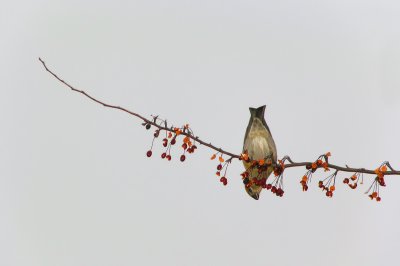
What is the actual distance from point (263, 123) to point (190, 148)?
2.75m

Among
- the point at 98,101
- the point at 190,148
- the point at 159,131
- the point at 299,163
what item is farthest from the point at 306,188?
the point at 98,101

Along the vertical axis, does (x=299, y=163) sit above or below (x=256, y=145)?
below

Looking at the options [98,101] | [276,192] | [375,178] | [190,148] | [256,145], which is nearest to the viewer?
[98,101]

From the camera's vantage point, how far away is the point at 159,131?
615 centimetres

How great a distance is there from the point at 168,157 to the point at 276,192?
146cm

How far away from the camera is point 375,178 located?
5.86 metres

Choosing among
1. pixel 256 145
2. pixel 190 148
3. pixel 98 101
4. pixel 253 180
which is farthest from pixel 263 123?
pixel 98 101

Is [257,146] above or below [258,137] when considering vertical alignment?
below

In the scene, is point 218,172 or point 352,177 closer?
point 352,177

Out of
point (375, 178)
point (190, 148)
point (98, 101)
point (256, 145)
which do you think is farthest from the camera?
point (256, 145)

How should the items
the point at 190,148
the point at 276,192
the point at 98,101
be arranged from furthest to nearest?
the point at 276,192 < the point at 190,148 < the point at 98,101

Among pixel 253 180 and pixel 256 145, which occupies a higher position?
pixel 256 145

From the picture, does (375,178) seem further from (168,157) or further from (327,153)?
(168,157)

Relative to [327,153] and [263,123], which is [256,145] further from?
[327,153]
